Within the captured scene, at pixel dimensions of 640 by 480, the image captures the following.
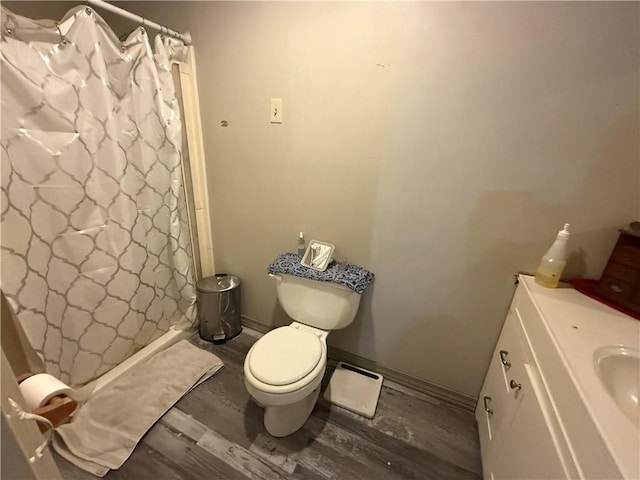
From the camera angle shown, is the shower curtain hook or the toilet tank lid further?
the toilet tank lid

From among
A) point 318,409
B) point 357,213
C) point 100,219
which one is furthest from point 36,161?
point 318,409

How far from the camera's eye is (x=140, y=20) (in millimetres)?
1312

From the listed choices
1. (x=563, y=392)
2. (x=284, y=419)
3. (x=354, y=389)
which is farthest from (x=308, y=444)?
(x=563, y=392)

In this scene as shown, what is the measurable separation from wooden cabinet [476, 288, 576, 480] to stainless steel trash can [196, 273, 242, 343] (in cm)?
142

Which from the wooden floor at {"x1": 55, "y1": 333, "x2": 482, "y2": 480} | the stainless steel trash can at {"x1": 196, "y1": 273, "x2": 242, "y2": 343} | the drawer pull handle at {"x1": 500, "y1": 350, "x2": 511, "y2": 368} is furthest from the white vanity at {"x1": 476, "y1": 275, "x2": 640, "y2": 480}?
the stainless steel trash can at {"x1": 196, "y1": 273, "x2": 242, "y2": 343}

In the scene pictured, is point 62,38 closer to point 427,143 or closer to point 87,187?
point 87,187

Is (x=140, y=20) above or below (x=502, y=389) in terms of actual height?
above

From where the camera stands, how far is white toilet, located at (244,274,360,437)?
1.15 metres

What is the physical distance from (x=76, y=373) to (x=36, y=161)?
966 millimetres

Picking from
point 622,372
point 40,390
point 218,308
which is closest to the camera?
point 40,390

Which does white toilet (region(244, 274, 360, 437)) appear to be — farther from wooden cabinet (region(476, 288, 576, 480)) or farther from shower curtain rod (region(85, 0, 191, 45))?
shower curtain rod (region(85, 0, 191, 45))

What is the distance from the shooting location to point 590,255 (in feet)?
3.63

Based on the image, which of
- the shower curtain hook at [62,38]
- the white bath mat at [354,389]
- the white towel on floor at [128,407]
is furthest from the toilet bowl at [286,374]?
the shower curtain hook at [62,38]

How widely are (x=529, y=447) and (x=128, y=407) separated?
161 centimetres
